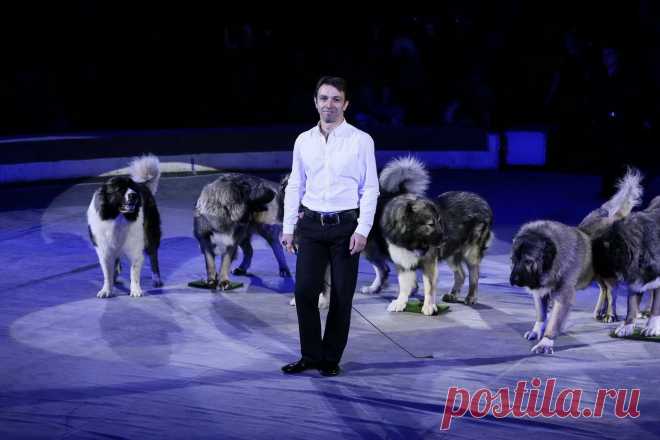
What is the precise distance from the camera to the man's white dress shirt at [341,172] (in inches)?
204

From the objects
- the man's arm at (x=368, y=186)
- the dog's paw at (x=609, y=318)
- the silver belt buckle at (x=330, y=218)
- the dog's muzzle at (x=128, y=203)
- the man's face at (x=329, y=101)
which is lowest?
the dog's paw at (x=609, y=318)

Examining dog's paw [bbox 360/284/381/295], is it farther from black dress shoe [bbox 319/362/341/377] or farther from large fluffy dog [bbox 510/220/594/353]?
black dress shoe [bbox 319/362/341/377]

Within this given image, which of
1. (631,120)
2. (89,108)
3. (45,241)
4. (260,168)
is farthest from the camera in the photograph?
(89,108)

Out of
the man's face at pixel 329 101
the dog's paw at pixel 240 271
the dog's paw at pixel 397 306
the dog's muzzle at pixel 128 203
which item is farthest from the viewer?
the dog's paw at pixel 240 271

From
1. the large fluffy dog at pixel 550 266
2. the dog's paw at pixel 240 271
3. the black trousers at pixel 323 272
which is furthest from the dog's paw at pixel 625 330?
the dog's paw at pixel 240 271

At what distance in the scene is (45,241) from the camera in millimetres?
9477

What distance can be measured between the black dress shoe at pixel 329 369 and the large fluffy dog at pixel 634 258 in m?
2.00

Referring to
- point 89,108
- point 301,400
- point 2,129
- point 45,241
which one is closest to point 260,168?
point 89,108

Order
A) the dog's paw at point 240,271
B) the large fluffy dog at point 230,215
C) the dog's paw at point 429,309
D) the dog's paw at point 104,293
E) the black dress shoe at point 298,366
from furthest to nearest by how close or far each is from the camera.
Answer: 1. the dog's paw at point 240,271
2. the large fluffy dog at point 230,215
3. the dog's paw at point 104,293
4. the dog's paw at point 429,309
5. the black dress shoe at point 298,366

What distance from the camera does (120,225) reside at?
7.32 m

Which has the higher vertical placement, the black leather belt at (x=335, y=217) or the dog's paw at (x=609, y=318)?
the black leather belt at (x=335, y=217)

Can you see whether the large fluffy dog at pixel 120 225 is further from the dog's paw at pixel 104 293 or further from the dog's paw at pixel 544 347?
the dog's paw at pixel 544 347

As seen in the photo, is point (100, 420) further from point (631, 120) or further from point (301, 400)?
point (631, 120)

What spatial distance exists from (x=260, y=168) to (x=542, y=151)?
4.41 metres
